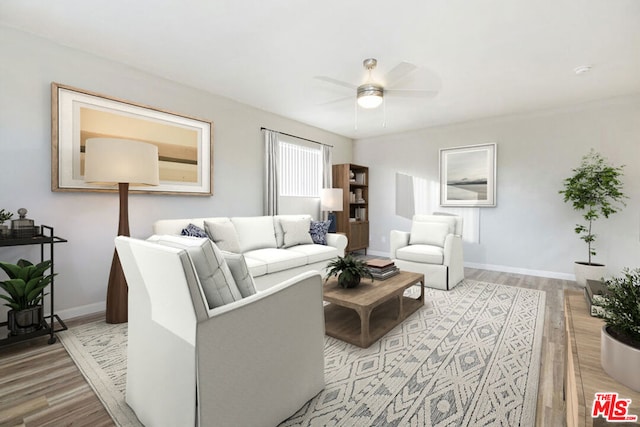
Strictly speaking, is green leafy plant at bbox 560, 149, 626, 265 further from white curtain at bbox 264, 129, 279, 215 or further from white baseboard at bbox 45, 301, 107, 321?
white baseboard at bbox 45, 301, 107, 321

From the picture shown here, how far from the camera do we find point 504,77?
326 cm

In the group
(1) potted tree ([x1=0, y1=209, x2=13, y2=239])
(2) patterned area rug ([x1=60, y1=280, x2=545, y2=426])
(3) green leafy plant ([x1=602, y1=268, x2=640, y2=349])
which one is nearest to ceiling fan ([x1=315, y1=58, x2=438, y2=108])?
(2) patterned area rug ([x1=60, y1=280, x2=545, y2=426])

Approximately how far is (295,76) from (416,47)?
4.30ft

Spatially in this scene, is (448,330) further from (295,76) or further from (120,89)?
(120,89)

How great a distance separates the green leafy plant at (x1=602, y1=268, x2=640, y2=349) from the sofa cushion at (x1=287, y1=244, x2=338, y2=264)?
286 cm

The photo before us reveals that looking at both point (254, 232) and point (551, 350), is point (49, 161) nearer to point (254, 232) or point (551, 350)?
point (254, 232)

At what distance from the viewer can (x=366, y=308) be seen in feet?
6.94

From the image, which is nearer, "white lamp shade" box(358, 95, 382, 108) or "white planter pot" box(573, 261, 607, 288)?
"white lamp shade" box(358, 95, 382, 108)

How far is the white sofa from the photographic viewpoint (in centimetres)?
309

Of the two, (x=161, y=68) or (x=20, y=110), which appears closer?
(x=20, y=110)

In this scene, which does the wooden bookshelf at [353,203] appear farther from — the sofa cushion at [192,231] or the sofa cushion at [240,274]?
the sofa cushion at [240,274]

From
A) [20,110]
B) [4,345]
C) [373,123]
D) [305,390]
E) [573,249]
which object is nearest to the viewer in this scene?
[305,390]

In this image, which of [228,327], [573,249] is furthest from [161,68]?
[573,249]

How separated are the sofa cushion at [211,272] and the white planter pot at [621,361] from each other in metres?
1.40
